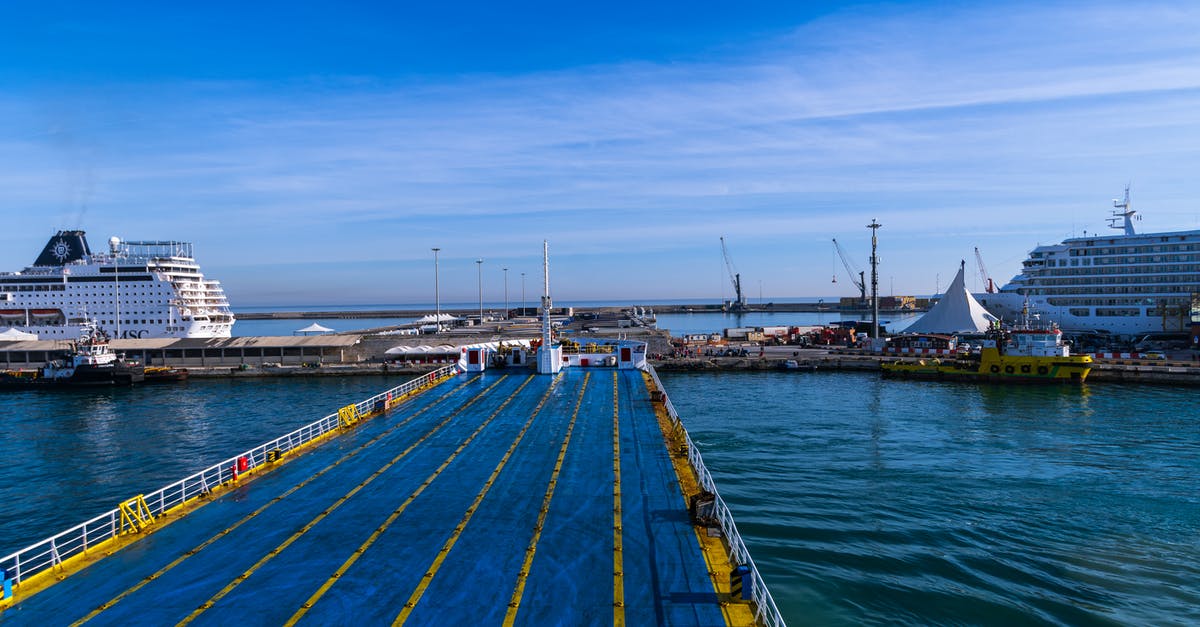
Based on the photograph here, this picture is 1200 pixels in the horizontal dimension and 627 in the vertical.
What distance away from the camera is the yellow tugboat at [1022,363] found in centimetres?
5756

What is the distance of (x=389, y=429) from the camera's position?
89.5ft

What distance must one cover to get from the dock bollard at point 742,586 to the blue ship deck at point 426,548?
43 cm

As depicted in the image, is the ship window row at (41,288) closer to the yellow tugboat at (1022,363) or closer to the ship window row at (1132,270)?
the yellow tugboat at (1022,363)

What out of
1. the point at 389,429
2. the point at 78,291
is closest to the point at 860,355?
the point at 389,429

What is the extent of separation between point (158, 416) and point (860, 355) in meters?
71.6

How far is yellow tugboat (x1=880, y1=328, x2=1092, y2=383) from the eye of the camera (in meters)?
57.6

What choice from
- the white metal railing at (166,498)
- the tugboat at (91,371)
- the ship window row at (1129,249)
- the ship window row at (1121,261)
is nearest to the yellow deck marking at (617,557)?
the white metal railing at (166,498)

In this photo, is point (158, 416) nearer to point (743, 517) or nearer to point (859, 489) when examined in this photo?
point (743, 517)

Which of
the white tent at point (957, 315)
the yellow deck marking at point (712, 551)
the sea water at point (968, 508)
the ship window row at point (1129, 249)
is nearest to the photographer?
the yellow deck marking at point (712, 551)

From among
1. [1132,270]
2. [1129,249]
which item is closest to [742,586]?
[1132,270]

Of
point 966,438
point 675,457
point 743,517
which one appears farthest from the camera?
point 966,438

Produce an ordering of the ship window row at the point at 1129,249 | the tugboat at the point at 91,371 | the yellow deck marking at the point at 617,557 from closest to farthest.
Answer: the yellow deck marking at the point at 617,557 → the tugboat at the point at 91,371 → the ship window row at the point at 1129,249

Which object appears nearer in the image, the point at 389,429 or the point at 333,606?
the point at 333,606

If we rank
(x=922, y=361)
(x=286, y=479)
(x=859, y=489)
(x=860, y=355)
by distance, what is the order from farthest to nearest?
(x=860, y=355) → (x=922, y=361) → (x=859, y=489) → (x=286, y=479)
